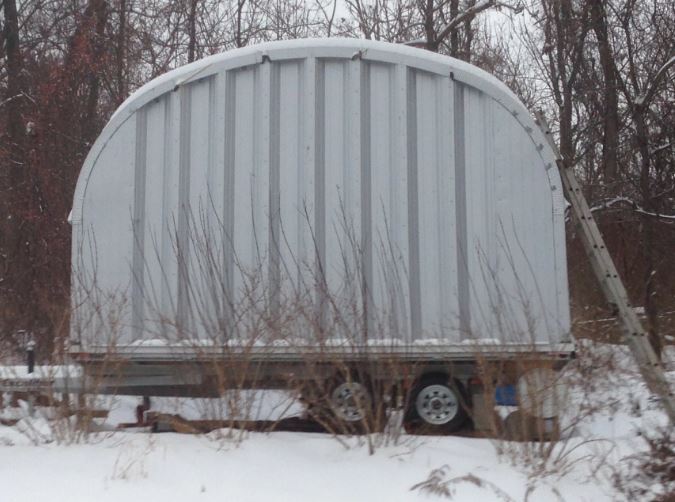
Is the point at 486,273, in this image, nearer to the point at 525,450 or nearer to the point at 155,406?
the point at 525,450

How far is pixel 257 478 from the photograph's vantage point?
5.50 metres

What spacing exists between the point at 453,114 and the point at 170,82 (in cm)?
263

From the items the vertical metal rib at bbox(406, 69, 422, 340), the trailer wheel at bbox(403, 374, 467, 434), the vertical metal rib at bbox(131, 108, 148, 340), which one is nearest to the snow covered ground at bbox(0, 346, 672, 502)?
the trailer wheel at bbox(403, 374, 467, 434)

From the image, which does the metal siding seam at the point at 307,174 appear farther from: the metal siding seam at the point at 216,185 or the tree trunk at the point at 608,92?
the tree trunk at the point at 608,92

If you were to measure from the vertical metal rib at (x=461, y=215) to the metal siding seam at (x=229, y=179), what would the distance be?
6.58 ft

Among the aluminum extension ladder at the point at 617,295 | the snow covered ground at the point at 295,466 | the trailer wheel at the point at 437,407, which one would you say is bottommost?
the snow covered ground at the point at 295,466

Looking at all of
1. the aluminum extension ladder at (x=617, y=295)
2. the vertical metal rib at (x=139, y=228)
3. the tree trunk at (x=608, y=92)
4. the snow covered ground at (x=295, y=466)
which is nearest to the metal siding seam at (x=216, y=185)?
the vertical metal rib at (x=139, y=228)

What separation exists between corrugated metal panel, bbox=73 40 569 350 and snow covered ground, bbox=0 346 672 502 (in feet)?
3.28

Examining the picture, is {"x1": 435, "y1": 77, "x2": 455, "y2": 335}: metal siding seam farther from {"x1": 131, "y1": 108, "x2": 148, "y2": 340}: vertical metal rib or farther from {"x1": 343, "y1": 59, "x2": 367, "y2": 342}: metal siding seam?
{"x1": 131, "y1": 108, "x2": 148, "y2": 340}: vertical metal rib

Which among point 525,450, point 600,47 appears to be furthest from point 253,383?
point 600,47

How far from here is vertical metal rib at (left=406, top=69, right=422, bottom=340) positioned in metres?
6.96

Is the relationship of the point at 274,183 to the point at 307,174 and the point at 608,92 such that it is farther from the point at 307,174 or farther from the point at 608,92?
the point at 608,92

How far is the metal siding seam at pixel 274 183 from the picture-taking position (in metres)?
7.06

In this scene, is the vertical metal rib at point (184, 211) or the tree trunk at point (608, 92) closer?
the vertical metal rib at point (184, 211)
